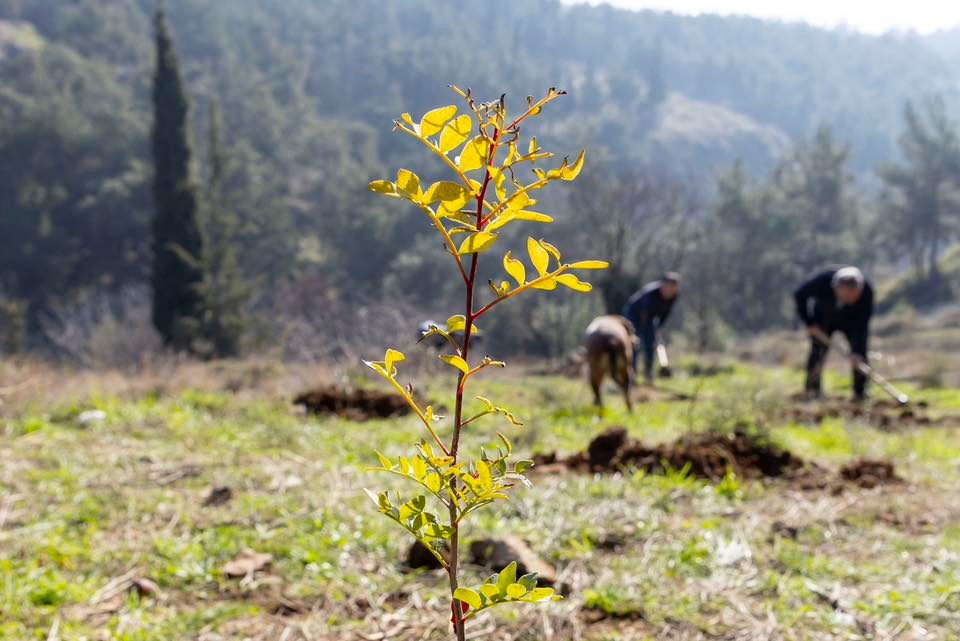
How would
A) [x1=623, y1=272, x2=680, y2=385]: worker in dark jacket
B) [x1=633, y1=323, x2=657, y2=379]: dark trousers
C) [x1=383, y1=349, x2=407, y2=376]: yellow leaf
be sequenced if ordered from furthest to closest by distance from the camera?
1. [x1=633, y1=323, x2=657, y2=379]: dark trousers
2. [x1=623, y1=272, x2=680, y2=385]: worker in dark jacket
3. [x1=383, y1=349, x2=407, y2=376]: yellow leaf

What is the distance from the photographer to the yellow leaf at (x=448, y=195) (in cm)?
130

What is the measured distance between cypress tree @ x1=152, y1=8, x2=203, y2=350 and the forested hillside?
94.8 inches

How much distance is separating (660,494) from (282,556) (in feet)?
6.38

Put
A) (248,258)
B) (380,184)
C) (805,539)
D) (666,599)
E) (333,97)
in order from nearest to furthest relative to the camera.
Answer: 1. (380,184)
2. (666,599)
3. (805,539)
4. (248,258)
5. (333,97)

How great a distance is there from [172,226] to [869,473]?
2479cm

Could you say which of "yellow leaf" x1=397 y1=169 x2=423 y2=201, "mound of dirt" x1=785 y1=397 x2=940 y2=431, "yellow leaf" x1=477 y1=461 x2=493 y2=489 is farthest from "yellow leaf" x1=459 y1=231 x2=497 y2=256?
"mound of dirt" x1=785 y1=397 x2=940 y2=431

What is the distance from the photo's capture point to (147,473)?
15.6ft

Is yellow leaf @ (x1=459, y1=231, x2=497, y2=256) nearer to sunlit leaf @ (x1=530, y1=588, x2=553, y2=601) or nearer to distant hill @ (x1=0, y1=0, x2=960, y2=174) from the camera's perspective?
sunlit leaf @ (x1=530, y1=588, x2=553, y2=601)

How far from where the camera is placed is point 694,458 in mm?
4941

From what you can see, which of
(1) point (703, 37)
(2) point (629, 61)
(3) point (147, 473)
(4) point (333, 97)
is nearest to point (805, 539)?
(3) point (147, 473)

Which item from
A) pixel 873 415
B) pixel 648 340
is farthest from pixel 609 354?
pixel 648 340

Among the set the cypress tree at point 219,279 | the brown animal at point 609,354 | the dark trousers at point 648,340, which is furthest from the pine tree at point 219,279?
the brown animal at point 609,354

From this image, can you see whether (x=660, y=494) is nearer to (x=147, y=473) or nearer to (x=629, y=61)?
(x=147, y=473)

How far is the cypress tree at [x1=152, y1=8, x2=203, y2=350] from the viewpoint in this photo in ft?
84.2
